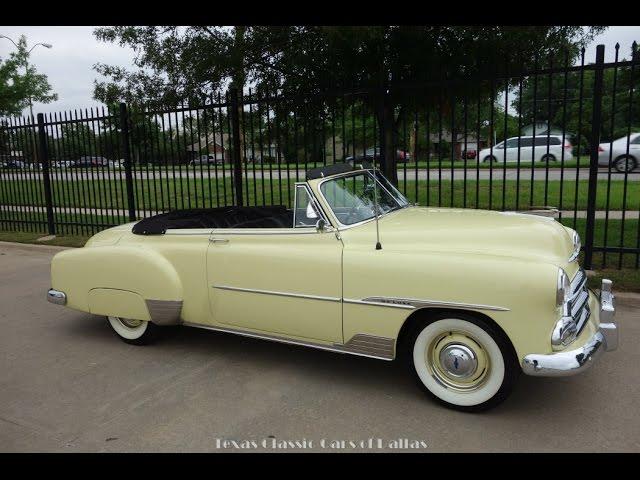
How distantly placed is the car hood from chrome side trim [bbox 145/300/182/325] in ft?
5.39

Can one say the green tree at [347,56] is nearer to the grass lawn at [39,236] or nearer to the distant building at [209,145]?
the distant building at [209,145]

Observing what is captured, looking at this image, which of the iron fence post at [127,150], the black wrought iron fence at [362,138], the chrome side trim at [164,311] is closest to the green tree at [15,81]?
the black wrought iron fence at [362,138]

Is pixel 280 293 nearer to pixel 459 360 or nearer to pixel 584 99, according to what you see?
pixel 459 360

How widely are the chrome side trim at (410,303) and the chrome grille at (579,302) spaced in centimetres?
48

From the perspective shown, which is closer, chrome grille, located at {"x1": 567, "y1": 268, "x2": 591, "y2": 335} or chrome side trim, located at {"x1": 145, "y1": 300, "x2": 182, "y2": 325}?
chrome grille, located at {"x1": 567, "y1": 268, "x2": 591, "y2": 335}

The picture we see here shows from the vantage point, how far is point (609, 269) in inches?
248

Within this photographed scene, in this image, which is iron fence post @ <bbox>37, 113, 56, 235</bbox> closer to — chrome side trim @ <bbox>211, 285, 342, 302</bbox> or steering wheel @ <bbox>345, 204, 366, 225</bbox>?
chrome side trim @ <bbox>211, 285, 342, 302</bbox>

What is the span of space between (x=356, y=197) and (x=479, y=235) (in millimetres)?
1072

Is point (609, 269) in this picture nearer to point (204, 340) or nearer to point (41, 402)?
point (204, 340)

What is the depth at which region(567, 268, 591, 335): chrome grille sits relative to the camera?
3.27 metres

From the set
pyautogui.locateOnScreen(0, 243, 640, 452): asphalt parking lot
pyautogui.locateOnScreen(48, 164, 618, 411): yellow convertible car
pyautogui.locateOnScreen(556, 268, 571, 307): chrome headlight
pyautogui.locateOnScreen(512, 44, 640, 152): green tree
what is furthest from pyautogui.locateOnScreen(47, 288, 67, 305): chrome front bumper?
pyautogui.locateOnScreen(512, 44, 640, 152): green tree

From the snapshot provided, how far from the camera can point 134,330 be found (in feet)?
16.0

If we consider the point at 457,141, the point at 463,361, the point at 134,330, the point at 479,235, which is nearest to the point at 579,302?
the point at 479,235
